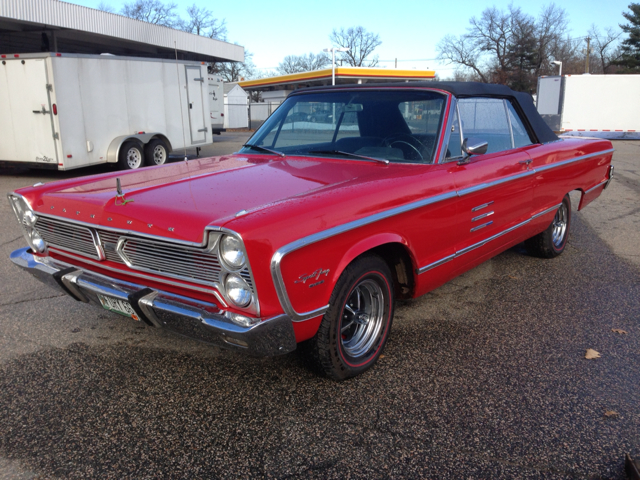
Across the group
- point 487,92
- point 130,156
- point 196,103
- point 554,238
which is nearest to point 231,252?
point 487,92

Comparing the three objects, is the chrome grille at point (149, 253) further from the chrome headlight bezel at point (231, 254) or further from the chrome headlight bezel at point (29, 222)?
the chrome headlight bezel at point (29, 222)

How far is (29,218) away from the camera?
10.9ft

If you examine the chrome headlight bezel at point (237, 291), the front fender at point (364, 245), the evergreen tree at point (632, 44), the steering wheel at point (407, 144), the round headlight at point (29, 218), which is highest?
the evergreen tree at point (632, 44)

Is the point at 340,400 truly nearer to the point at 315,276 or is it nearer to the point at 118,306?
the point at 315,276

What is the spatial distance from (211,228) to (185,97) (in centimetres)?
1176

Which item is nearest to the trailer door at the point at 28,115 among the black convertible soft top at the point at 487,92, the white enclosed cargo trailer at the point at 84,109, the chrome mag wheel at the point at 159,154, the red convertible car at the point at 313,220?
the white enclosed cargo trailer at the point at 84,109

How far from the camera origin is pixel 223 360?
3254 millimetres

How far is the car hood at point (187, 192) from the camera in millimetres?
2559

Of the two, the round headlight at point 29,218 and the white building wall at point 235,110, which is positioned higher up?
the white building wall at point 235,110

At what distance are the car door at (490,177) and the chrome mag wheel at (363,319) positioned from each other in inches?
31.6

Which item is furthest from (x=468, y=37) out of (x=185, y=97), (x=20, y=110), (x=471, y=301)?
(x=471, y=301)

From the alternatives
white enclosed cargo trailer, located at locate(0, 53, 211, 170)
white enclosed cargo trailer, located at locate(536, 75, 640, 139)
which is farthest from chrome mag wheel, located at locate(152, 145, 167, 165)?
white enclosed cargo trailer, located at locate(536, 75, 640, 139)

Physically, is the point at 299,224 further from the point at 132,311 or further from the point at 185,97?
the point at 185,97

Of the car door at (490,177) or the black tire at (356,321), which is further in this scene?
the car door at (490,177)
